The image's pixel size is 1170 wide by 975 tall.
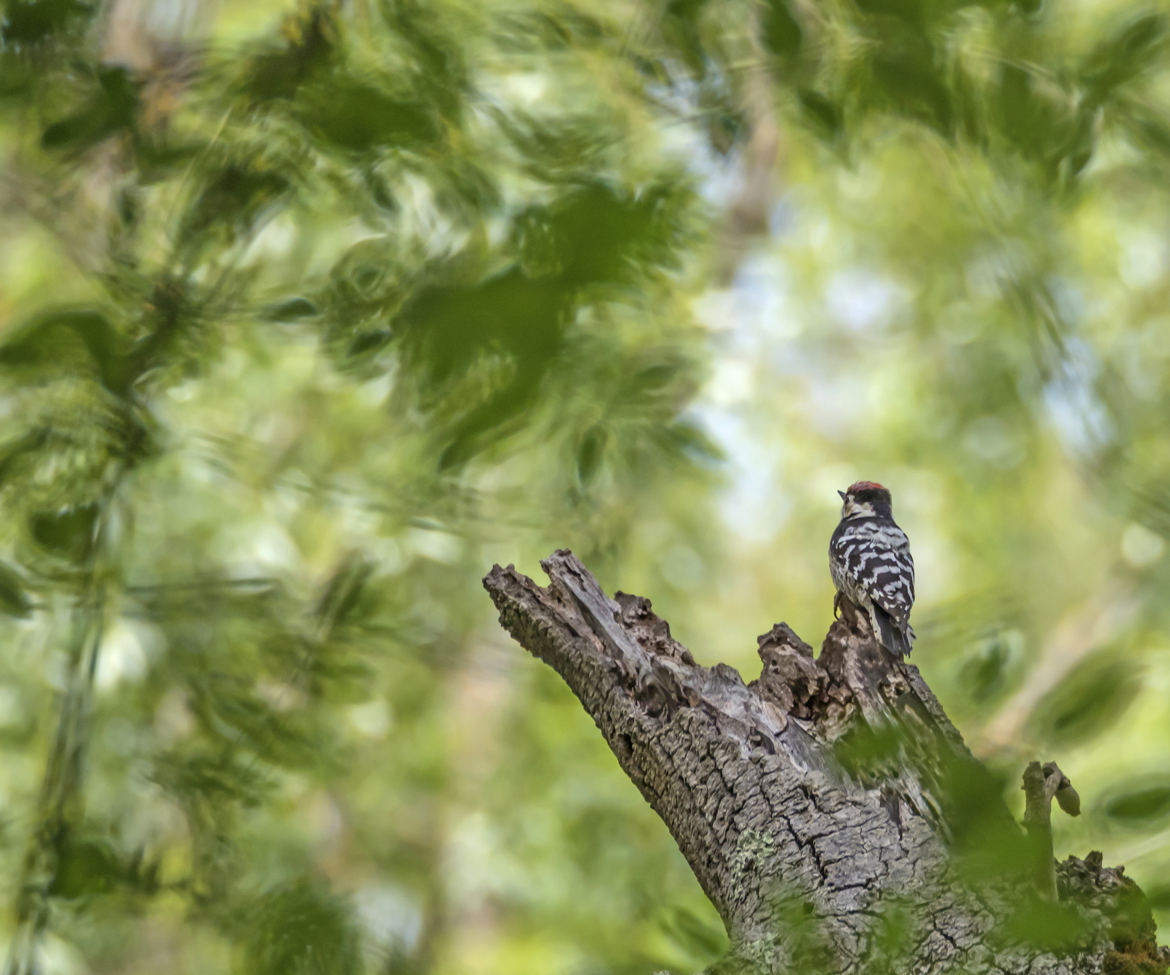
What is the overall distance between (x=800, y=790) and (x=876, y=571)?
1.80m

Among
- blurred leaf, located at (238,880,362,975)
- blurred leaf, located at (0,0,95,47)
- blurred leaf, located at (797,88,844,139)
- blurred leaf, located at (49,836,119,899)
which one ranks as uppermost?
→ blurred leaf, located at (0,0,95,47)

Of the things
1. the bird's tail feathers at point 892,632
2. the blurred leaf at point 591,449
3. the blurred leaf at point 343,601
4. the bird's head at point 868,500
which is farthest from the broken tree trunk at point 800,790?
the bird's head at point 868,500

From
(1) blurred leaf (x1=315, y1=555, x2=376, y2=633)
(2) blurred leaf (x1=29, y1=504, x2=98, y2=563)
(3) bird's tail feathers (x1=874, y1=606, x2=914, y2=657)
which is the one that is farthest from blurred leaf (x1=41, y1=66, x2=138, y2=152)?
(3) bird's tail feathers (x1=874, y1=606, x2=914, y2=657)

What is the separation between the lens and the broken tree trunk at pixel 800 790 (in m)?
1.31

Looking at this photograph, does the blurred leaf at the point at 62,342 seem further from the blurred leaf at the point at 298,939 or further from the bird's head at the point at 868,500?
the bird's head at the point at 868,500

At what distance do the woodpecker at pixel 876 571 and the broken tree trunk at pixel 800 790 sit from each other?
2.61ft

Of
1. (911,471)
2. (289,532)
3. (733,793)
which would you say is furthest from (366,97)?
(911,471)

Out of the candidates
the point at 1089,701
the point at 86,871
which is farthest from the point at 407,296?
the point at 86,871

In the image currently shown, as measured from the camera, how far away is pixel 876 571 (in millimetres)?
3309

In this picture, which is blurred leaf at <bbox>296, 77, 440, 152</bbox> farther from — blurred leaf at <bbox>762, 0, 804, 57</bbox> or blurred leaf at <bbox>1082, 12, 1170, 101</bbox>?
blurred leaf at <bbox>1082, 12, 1170, 101</bbox>

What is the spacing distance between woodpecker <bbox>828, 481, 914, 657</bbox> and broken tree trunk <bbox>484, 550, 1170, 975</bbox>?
0.80 m

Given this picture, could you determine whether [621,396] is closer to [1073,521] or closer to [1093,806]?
[1093,806]

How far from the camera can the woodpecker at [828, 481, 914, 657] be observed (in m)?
2.93

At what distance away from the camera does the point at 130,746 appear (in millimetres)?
4055
